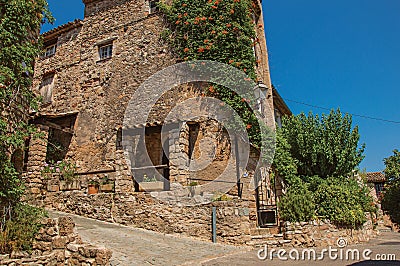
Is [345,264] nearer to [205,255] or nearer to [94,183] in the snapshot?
[205,255]

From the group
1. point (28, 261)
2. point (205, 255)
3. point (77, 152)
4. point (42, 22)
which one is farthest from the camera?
point (77, 152)

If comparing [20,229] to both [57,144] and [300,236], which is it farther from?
[57,144]

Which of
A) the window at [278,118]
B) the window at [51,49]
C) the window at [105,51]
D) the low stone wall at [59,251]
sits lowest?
the low stone wall at [59,251]

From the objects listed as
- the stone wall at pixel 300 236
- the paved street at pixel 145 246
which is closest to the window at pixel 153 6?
the paved street at pixel 145 246

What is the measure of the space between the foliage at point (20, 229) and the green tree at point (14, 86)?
36mm

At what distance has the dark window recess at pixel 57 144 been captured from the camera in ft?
42.5

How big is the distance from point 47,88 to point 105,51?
12.0 feet

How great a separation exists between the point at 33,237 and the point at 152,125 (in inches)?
203

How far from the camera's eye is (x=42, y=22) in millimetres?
7387

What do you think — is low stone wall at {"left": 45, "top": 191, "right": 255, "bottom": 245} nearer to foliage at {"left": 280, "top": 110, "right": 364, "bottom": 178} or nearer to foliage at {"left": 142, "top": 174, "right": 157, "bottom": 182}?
foliage at {"left": 142, "top": 174, "right": 157, "bottom": 182}

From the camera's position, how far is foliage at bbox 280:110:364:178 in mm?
11328

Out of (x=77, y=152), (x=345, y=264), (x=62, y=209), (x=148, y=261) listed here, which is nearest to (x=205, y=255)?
(x=148, y=261)

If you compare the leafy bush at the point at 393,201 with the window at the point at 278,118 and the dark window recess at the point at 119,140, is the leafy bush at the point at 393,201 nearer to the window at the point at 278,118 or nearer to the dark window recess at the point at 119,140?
the window at the point at 278,118

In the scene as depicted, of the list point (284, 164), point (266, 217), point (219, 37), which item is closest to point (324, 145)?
point (284, 164)
